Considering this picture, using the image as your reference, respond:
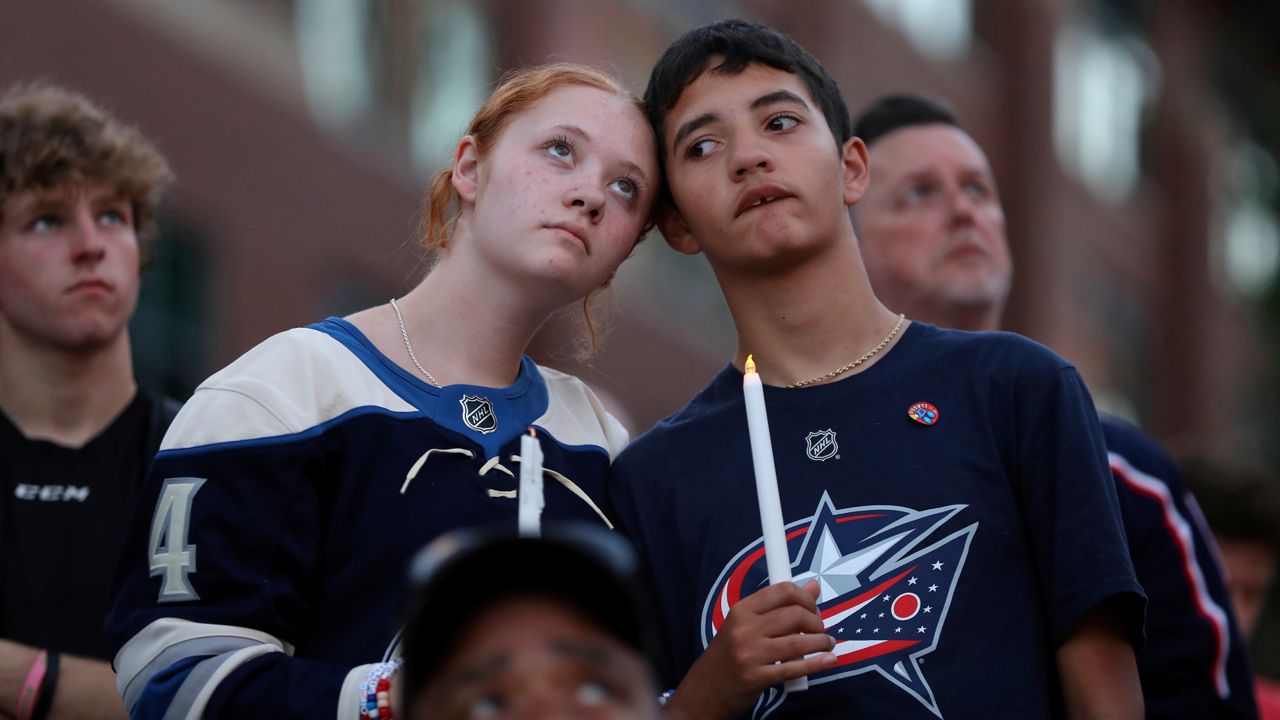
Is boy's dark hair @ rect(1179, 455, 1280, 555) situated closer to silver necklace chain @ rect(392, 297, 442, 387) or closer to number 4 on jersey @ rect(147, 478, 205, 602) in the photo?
silver necklace chain @ rect(392, 297, 442, 387)

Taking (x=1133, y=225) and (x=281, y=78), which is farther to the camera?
(x=1133, y=225)

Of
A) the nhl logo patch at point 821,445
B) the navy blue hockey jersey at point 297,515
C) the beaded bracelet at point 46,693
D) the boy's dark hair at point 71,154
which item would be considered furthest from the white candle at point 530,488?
the boy's dark hair at point 71,154

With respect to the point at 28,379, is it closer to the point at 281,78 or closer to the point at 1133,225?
the point at 281,78

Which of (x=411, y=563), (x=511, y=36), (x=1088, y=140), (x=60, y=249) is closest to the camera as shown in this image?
(x=411, y=563)

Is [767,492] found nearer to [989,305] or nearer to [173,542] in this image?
[173,542]

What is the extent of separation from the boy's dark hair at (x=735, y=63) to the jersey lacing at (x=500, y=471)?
0.80 metres

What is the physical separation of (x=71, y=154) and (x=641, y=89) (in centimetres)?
450

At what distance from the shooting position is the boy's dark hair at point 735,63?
3.90m

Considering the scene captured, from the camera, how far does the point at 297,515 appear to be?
3.30 metres

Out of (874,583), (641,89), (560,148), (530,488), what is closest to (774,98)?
(560,148)

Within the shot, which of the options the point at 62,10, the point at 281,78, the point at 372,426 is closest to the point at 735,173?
the point at 372,426

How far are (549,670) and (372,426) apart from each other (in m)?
1.33

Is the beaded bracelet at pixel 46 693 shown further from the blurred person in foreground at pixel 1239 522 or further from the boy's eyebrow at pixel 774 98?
the blurred person in foreground at pixel 1239 522

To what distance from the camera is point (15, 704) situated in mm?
3883
